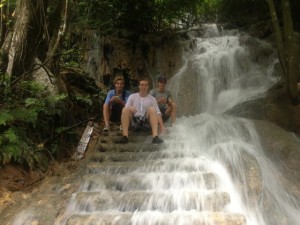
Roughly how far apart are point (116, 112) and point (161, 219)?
3624 millimetres

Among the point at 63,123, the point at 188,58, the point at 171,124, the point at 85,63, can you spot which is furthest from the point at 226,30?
the point at 63,123

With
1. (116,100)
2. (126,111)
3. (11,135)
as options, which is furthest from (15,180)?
(116,100)

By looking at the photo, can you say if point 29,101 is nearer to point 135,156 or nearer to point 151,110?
point 135,156

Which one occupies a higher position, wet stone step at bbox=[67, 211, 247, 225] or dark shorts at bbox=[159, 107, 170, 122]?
dark shorts at bbox=[159, 107, 170, 122]

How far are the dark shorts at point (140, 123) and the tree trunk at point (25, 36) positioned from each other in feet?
7.08

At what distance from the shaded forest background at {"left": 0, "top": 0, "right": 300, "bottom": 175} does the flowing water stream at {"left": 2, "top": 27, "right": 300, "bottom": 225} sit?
3.09ft

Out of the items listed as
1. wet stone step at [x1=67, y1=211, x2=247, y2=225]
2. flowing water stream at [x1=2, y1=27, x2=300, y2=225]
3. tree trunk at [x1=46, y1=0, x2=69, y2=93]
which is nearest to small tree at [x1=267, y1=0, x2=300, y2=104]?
flowing water stream at [x1=2, y1=27, x2=300, y2=225]

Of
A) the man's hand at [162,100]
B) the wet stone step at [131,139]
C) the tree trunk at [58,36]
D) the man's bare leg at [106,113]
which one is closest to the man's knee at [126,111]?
the wet stone step at [131,139]

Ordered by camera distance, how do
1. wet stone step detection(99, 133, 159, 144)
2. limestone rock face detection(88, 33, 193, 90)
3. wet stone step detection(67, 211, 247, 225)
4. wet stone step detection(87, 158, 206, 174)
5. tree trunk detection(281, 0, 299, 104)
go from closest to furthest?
wet stone step detection(67, 211, 247, 225) → wet stone step detection(87, 158, 206, 174) → wet stone step detection(99, 133, 159, 144) → tree trunk detection(281, 0, 299, 104) → limestone rock face detection(88, 33, 193, 90)

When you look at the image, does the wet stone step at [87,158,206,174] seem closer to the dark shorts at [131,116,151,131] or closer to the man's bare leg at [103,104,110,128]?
the dark shorts at [131,116,151,131]

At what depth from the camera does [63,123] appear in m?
6.76

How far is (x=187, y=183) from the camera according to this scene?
5211 mm

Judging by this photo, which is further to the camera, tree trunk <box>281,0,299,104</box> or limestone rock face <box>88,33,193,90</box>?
limestone rock face <box>88,33,193,90</box>

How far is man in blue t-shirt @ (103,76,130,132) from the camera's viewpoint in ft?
23.6
